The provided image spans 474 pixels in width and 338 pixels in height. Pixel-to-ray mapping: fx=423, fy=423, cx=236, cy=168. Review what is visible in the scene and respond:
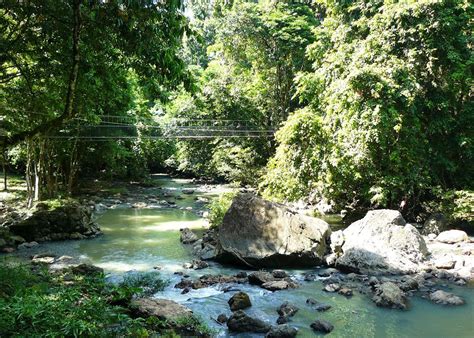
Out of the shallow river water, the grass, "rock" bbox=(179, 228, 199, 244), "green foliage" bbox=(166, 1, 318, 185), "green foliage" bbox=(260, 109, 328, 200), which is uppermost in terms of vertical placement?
"green foliage" bbox=(166, 1, 318, 185)

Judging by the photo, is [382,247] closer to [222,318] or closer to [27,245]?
[222,318]

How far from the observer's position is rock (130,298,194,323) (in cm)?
416

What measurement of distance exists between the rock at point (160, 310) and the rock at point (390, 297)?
2.51 metres

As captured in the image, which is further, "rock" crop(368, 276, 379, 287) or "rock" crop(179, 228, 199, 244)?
"rock" crop(179, 228, 199, 244)

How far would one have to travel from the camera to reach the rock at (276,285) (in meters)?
5.98

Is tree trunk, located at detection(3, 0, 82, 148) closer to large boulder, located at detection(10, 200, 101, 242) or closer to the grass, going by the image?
the grass

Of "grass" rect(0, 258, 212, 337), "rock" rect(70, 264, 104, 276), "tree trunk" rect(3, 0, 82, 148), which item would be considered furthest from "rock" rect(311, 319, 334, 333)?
"tree trunk" rect(3, 0, 82, 148)

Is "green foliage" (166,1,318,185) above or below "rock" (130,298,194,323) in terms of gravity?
above

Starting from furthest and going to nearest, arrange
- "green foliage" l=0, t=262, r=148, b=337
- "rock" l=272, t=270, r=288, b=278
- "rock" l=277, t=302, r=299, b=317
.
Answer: "rock" l=272, t=270, r=288, b=278, "rock" l=277, t=302, r=299, b=317, "green foliage" l=0, t=262, r=148, b=337

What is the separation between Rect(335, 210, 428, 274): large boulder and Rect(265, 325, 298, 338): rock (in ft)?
8.68

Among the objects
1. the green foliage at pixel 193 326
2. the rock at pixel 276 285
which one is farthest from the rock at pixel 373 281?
the green foliage at pixel 193 326

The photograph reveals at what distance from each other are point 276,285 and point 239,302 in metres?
0.92

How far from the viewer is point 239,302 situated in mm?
5262

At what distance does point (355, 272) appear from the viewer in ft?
22.1
